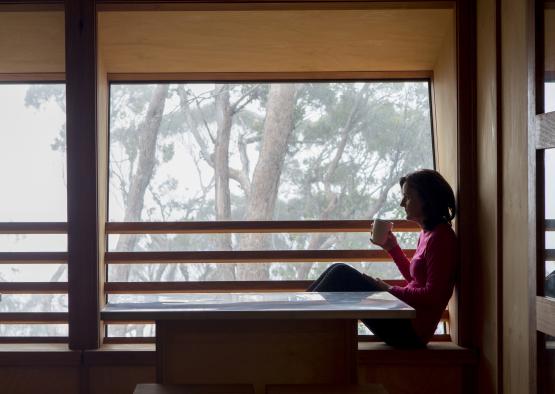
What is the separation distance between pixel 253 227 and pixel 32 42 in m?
1.37

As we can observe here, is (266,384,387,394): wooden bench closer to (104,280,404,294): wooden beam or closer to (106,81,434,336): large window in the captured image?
(104,280,404,294): wooden beam

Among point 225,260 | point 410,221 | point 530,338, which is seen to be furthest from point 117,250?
point 530,338

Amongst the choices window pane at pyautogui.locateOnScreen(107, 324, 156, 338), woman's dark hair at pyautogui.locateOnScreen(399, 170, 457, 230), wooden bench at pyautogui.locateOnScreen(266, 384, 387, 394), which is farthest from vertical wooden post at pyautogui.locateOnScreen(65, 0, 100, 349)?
wooden bench at pyautogui.locateOnScreen(266, 384, 387, 394)

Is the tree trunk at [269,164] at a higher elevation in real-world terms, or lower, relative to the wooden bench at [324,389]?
higher

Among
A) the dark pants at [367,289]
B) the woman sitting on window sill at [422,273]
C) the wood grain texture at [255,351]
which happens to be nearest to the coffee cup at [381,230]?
the woman sitting on window sill at [422,273]

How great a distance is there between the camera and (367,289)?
345 centimetres

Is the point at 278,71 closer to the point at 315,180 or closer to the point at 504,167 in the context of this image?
the point at 315,180

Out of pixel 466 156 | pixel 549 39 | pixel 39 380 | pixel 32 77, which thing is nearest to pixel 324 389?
pixel 549 39

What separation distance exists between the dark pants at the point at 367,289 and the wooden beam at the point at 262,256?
461 millimetres

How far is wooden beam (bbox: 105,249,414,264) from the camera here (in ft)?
13.1

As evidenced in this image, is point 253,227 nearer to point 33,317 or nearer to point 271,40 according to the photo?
point 271,40

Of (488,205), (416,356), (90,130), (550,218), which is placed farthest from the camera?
(90,130)

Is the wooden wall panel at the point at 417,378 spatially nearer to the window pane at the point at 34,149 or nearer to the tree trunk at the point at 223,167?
the tree trunk at the point at 223,167

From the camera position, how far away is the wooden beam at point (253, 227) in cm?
401
